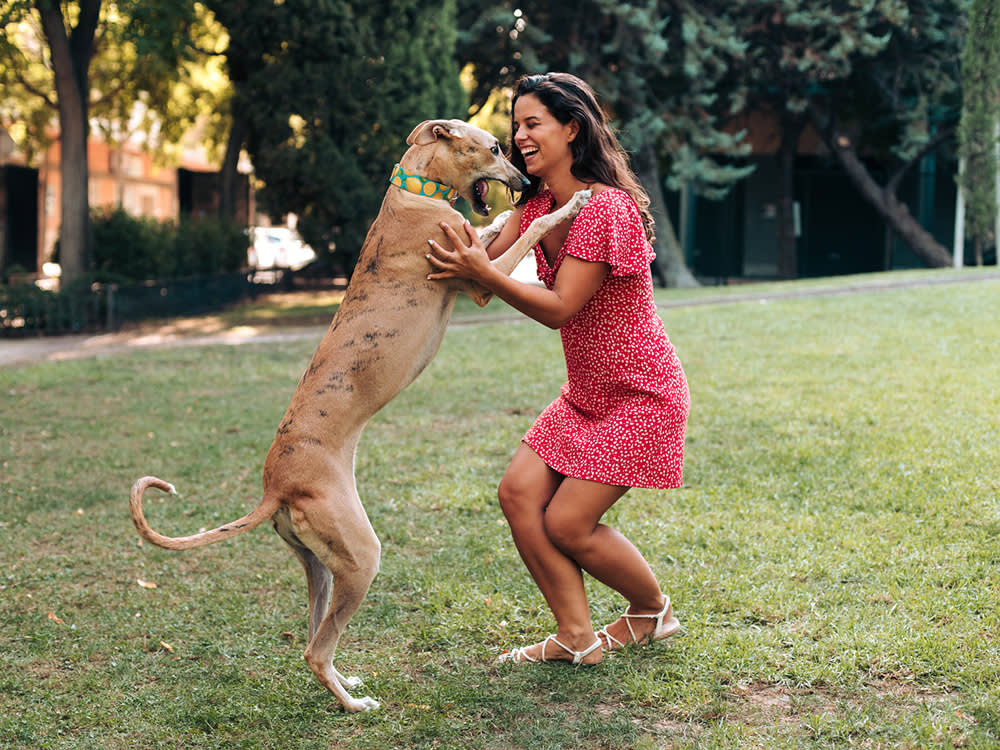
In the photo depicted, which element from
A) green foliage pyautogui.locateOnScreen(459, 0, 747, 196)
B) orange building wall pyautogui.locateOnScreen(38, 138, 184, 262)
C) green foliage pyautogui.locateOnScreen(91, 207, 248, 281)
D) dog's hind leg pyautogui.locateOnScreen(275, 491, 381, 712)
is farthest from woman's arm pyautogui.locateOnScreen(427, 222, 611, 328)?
orange building wall pyautogui.locateOnScreen(38, 138, 184, 262)

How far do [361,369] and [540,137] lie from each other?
1.08 m

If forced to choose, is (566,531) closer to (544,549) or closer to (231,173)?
(544,549)

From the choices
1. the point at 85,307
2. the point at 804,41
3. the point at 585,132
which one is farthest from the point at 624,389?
the point at 804,41

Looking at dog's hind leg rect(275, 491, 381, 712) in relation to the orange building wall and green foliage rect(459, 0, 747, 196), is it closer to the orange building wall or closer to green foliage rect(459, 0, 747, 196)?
green foliage rect(459, 0, 747, 196)

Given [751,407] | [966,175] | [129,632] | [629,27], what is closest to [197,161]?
[629,27]

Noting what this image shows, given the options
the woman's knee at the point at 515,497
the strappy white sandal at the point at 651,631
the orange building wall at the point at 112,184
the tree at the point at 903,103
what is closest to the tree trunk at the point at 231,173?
the orange building wall at the point at 112,184

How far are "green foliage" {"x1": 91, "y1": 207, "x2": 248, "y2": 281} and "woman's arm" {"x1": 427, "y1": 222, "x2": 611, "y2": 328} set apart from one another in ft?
47.9

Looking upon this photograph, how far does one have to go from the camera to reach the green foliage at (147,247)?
16938 mm

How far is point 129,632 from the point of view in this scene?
4492 mm

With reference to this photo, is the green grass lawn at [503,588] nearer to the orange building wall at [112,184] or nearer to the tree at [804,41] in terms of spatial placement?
the tree at [804,41]

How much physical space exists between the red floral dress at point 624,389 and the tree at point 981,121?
18795 millimetres

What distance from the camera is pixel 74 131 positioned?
51.7ft

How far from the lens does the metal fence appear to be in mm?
14977

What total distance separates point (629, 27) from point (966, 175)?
25.8ft
